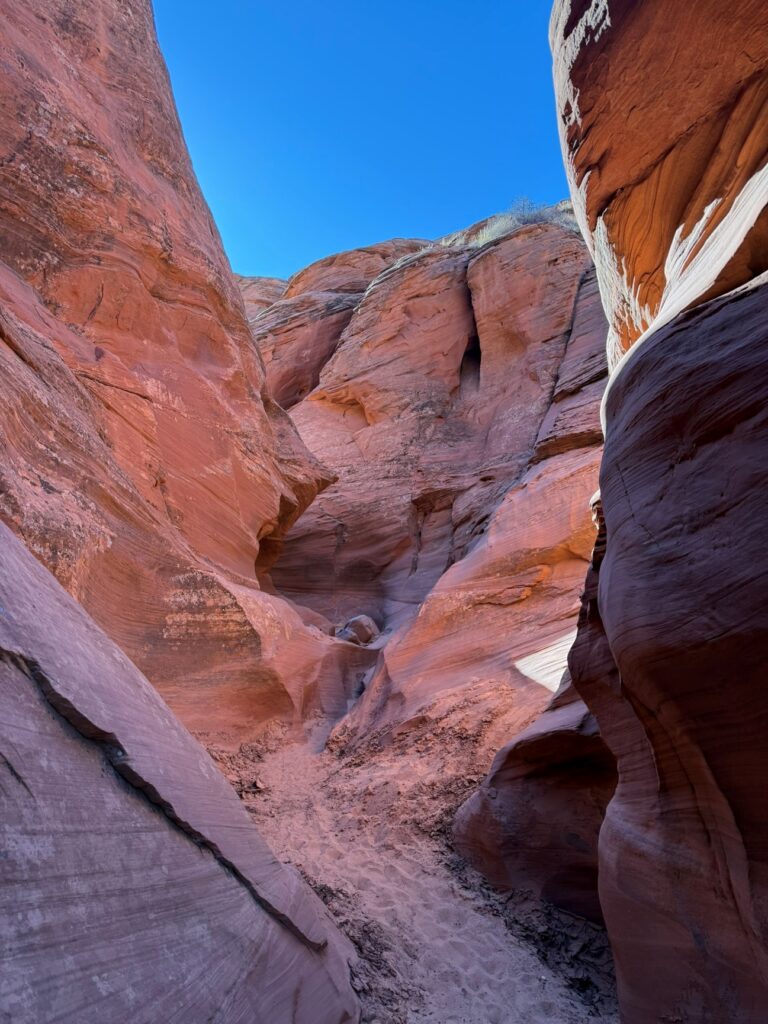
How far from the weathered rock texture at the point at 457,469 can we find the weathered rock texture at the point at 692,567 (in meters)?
4.16

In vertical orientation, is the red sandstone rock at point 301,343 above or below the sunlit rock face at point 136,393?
above

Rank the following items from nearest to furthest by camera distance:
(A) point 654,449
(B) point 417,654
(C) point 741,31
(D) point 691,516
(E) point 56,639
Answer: (E) point 56,639
(D) point 691,516
(A) point 654,449
(C) point 741,31
(B) point 417,654

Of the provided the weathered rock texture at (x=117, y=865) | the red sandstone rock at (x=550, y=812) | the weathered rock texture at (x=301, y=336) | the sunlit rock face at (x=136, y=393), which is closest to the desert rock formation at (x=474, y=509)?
the red sandstone rock at (x=550, y=812)

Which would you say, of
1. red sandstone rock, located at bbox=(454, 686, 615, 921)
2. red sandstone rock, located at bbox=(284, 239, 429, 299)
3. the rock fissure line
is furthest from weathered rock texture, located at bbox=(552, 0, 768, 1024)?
red sandstone rock, located at bbox=(284, 239, 429, 299)

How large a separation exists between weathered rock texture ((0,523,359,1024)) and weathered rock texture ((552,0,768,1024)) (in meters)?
1.80

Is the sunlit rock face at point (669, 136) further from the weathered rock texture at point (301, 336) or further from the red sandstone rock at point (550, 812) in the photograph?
the weathered rock texture at point (301, 336)

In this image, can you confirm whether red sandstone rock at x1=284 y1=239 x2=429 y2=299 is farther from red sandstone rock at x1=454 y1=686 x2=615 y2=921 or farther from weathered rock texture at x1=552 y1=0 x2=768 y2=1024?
red sandstone rock at x1=454 y1=686 x2=615 y2=921

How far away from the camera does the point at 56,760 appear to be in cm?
230

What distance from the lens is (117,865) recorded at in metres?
2.35

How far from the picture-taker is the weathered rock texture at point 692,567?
291cm

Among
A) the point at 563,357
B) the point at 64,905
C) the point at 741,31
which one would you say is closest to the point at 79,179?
the point at 741,31

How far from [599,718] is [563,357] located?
477 inches

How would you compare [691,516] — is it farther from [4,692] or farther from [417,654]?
[417,654]

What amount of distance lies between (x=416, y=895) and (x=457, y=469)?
449 inches
